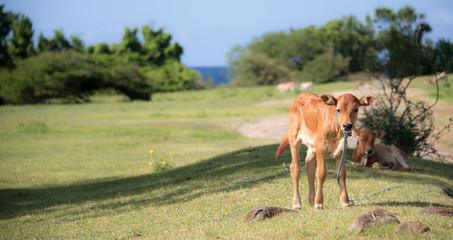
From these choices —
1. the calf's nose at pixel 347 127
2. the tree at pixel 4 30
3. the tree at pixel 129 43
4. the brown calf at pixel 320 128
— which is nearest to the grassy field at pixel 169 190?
the brown calf at pixel 320 128

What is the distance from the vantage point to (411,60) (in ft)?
46.4

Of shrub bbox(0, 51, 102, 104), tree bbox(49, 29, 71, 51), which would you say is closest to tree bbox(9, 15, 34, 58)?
tree bbox(49, 29, 71, 51)

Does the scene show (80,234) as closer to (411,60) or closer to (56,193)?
(56,193)

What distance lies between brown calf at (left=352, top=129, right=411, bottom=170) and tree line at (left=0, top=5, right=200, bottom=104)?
95.1ft

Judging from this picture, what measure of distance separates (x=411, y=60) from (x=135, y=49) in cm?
5219

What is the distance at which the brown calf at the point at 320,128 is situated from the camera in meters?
5.99

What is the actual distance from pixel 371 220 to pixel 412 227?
41 cm

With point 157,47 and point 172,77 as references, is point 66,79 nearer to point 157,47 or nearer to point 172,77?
point 172,77

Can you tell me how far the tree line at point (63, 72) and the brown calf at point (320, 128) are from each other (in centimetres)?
3121

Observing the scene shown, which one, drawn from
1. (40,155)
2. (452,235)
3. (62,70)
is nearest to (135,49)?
(62,70)

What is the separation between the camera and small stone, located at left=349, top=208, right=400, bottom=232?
5.48m

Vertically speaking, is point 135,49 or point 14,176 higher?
point 135,49

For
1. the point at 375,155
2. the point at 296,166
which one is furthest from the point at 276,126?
the point at 296,166

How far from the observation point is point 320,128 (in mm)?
6305
